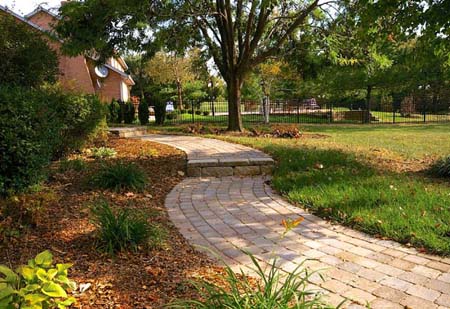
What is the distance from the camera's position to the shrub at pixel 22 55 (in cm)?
795

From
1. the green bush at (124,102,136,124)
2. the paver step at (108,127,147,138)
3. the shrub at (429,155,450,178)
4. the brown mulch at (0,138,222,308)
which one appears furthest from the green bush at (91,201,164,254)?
the green bush at (124,102,136,124)

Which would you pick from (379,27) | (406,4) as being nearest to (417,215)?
(406,4)

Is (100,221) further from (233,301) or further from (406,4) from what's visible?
(406,4)

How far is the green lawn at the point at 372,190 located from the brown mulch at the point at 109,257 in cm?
171

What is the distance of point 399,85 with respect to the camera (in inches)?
769

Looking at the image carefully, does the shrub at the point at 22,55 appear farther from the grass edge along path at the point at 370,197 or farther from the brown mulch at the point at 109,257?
the grass edge along path at the point at 370,197

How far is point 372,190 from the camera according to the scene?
4469 millimetres

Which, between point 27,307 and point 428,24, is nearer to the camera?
point 27,307

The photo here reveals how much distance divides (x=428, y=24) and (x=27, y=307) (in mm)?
5707

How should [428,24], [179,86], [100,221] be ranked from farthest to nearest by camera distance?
[179,86], [428,24], [100,221]

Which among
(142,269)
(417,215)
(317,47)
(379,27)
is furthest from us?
(317,47)

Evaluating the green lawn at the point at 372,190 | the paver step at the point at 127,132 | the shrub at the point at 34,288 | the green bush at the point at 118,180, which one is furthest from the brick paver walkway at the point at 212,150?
the shrub at the point at 34,288

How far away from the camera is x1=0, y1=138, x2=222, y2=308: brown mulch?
7.36 ft

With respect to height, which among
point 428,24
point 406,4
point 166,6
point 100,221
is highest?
point 166,6
